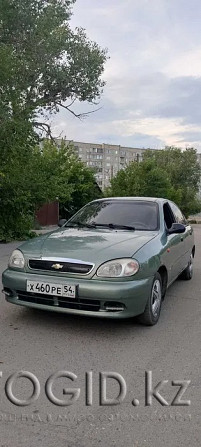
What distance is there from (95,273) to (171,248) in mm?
1641

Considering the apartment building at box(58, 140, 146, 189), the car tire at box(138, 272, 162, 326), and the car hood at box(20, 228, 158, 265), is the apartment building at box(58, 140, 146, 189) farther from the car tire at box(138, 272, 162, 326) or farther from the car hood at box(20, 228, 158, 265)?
the car tire at box(138, 272, 162, 326)

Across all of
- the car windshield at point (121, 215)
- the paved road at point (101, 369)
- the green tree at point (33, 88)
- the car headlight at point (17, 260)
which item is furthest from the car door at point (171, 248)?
the green tree at point (33, 88)

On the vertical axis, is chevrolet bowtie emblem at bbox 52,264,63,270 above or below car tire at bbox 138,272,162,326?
above

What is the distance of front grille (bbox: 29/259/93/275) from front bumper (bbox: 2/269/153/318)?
0.08m

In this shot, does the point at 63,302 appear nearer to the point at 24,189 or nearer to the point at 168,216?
the point at 168,216

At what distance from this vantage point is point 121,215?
5.13 meters

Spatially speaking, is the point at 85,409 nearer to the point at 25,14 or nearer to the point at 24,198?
the point at 24,198

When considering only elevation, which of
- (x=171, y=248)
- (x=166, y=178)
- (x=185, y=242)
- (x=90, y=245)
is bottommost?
(x=185, y=242)

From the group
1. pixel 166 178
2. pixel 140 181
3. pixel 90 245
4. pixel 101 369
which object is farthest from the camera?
pixel 166 178

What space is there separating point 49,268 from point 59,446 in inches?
74.0

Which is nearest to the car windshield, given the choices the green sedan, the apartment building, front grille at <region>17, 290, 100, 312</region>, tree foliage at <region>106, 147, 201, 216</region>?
the green sedan

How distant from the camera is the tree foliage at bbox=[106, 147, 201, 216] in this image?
93.1ft

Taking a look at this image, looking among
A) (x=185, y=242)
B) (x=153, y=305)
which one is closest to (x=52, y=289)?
(x=153, y=305)

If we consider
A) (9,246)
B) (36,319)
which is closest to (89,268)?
(36,319)
